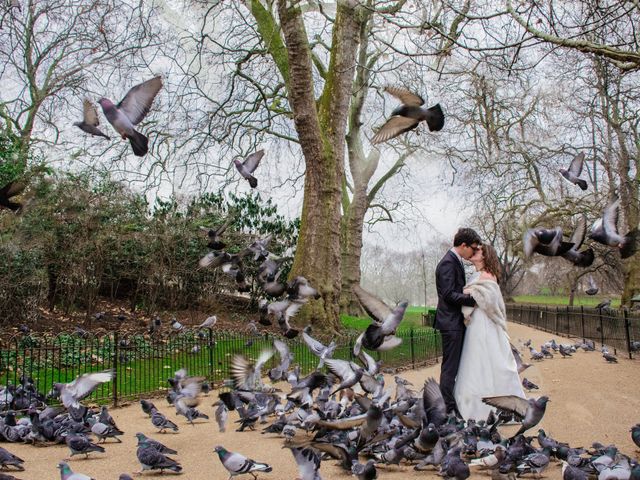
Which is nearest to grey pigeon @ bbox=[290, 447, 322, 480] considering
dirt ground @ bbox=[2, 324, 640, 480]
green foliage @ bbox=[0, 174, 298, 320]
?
dirt ground @ bbox=[2, 324, 640, 480]

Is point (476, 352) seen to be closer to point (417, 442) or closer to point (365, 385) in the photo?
point (365, 385)

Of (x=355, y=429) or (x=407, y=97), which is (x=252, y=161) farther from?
(x=355, y=429)

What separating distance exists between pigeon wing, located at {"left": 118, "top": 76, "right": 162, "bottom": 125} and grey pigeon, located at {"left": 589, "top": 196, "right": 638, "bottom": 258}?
13.6 feet

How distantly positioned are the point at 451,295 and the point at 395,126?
189cm

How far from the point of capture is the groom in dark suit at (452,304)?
675 centimetres

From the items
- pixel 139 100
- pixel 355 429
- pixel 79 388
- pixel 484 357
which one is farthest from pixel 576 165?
pixel 79 388

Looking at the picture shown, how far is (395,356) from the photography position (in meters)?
14.2

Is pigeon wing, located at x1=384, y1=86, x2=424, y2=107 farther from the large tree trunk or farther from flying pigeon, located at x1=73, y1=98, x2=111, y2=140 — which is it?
the large tree trunk

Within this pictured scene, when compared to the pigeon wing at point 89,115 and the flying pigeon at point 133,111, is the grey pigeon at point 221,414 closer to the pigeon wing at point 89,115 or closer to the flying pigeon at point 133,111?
the flying pigeon at point 133,111

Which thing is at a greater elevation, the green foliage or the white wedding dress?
the green foliage

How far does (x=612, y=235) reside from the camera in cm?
559

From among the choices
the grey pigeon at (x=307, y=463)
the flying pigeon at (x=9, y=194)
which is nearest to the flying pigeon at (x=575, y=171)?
the grey pigeon at (x=307, y=463)

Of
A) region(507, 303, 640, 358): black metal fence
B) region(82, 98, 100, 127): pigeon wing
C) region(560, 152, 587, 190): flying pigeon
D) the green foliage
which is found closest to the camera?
region(82, 98, 100, 127): pigeon wing

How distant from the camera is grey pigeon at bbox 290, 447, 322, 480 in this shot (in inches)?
181
